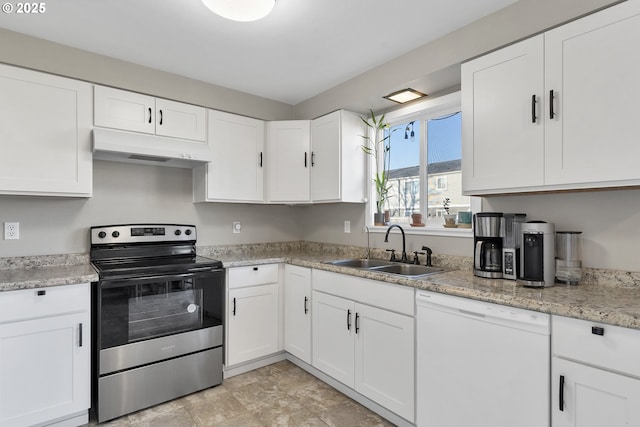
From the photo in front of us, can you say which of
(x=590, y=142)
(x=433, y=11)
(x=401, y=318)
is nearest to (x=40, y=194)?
(x=401, y=318)

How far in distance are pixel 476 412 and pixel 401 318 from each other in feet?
1.89

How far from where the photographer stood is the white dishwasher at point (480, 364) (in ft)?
4.78

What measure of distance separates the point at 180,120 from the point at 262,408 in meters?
2.28

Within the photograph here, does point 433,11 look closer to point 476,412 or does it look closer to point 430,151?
point 430,151

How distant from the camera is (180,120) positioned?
2.82 metres

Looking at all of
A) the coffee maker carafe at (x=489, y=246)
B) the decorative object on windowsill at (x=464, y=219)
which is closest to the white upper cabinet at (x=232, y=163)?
the decorative object on windowsill at (x=464, y=219)

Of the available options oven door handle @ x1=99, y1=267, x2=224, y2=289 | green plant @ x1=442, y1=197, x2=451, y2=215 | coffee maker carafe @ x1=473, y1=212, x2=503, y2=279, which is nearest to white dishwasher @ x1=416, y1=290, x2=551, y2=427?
coffee maker carafe @ x1=473, y1=212, x2=503, y2=279

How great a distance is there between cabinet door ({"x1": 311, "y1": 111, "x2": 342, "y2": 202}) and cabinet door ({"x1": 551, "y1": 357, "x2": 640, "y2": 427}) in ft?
6.55

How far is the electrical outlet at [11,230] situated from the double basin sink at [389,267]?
2.21 m

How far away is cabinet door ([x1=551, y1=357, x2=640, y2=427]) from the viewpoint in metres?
1.23

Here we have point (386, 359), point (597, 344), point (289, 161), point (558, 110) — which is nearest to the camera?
point (597, 344)

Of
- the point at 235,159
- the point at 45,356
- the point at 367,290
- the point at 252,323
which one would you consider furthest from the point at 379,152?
the point at 45,356

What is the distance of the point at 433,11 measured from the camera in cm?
199

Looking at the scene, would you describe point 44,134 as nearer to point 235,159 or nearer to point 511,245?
point 235,159
